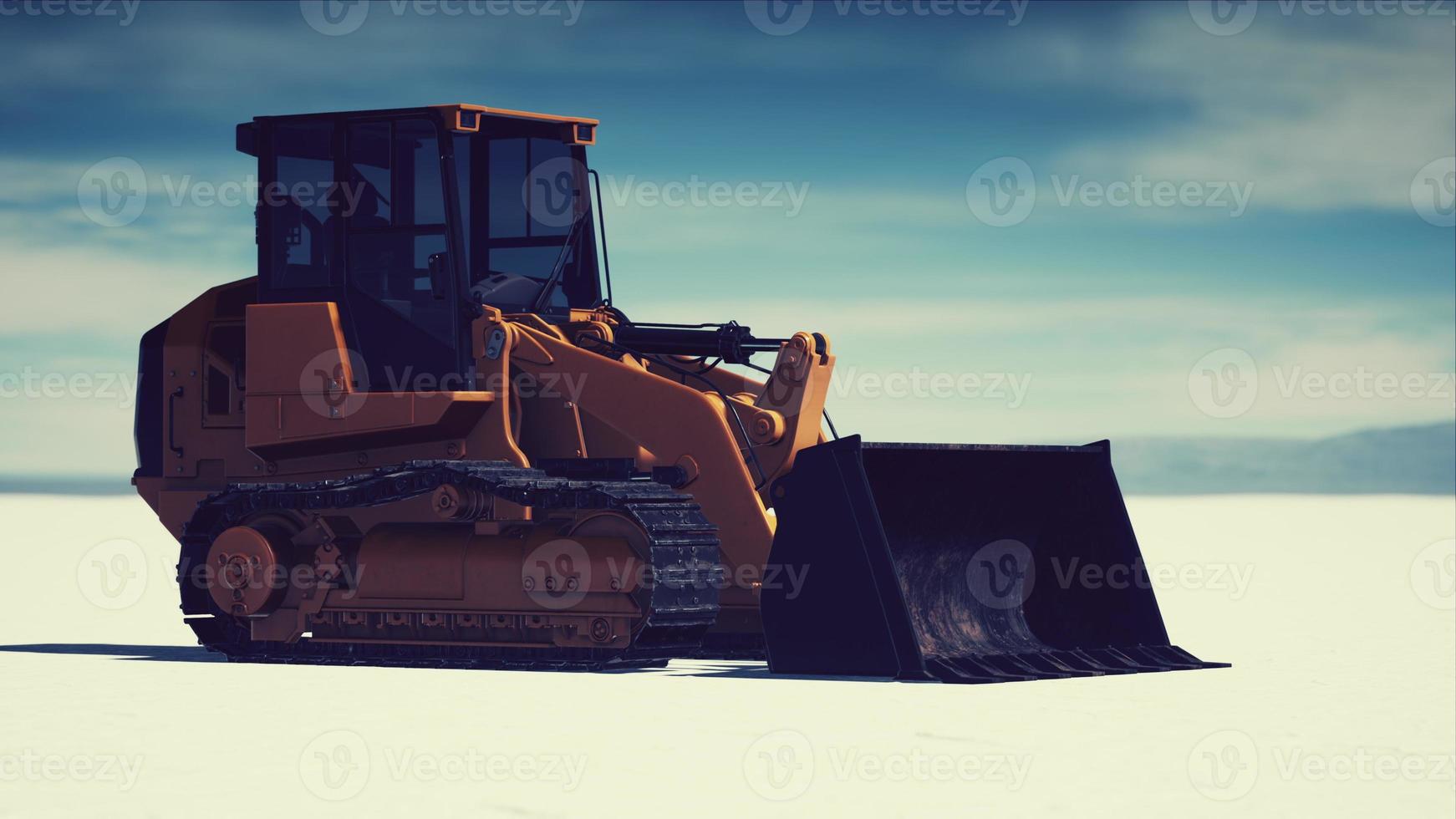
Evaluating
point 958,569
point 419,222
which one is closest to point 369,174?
point 419,222

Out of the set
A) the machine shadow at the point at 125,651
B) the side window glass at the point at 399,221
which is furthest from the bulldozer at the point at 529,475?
the machine shadow at the point at 125,651

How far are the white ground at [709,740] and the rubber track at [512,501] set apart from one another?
34cm

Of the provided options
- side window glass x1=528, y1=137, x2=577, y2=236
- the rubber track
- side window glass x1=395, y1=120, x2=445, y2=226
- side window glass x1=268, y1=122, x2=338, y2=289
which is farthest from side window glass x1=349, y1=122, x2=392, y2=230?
the rubber track

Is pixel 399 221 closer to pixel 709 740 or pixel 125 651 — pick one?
pixel 125 651

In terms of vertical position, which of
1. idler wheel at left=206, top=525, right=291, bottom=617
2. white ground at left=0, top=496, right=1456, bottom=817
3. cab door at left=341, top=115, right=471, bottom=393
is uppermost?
cab door at left=341, top=115, right=471, bottom=393

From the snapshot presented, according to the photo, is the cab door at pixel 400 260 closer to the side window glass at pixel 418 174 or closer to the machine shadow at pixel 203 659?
the side window glass at pixel 418 174

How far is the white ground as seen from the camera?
10.2 meters

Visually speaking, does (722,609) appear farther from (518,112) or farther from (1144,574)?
(518,112)

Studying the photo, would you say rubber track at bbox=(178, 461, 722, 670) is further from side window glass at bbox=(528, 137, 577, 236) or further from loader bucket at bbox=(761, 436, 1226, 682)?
side window glass at bbox=(528, 137, 577, 236)

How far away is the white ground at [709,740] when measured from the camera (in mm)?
10156

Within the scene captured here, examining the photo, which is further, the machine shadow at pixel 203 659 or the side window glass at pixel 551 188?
the side window glass at pixel 551 188

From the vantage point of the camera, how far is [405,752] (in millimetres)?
11430

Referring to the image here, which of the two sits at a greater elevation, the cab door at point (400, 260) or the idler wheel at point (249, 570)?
the cab door at point (400, 260)

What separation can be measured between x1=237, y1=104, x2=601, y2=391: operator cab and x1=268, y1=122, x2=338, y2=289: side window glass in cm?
1
